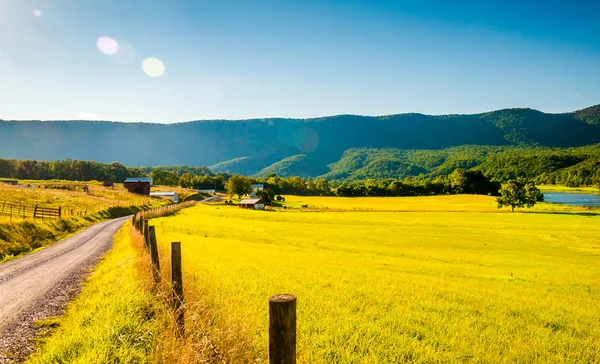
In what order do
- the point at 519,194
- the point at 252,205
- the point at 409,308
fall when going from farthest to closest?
the point at 252,205 < the point at 519,194 < the point at 409,308

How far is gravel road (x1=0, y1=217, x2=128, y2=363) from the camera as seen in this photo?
28.1ft

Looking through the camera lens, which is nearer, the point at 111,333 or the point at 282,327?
the point at 282,327

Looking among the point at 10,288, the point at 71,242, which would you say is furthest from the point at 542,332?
the point at 71,242

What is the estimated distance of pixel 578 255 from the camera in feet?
101

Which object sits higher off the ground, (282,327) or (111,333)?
(282,327)

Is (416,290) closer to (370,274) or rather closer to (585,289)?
(370,274)

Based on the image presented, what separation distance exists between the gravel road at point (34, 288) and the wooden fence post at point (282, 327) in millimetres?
7358

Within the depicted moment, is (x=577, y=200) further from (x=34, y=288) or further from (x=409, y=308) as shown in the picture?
(x=34, y=288)

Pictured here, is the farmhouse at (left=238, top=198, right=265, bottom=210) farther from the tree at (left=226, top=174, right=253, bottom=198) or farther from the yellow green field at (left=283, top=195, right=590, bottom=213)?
the tree at (left=226, top=174, right=253, bottom=198)

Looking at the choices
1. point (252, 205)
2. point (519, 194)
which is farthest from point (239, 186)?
point (519, 194)

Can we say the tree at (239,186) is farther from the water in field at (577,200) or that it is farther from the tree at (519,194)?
the water in field at (577,200)

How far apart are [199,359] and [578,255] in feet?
123

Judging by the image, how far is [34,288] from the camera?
14141 millimetres

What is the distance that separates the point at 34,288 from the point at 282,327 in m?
15.6
